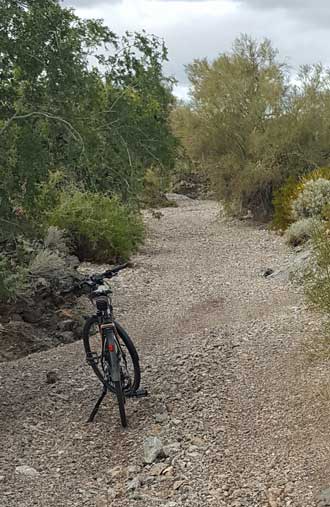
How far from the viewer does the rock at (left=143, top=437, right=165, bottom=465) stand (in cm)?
605

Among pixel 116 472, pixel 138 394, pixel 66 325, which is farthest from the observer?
pixel 66 325

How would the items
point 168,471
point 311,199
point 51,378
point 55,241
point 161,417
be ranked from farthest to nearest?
1. point 311,199
2. point 55,241
3. point 51,378
4. point 161,417
5. point 168,471

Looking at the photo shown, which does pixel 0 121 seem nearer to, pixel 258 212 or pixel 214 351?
pixel 214 351

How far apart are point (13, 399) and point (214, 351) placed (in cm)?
228

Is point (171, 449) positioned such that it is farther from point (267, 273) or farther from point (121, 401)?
point (267, 273)

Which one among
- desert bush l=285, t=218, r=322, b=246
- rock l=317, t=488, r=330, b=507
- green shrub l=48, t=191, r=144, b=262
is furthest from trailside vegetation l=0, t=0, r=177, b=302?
desert bush l=285, t=218, r=322, b=246

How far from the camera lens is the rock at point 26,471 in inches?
237

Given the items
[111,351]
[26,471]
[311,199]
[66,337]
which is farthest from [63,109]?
[311,199]

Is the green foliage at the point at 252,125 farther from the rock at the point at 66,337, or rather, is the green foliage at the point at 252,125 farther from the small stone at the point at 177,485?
the small stone at the point at 177,485

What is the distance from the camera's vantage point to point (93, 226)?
1784 centimetres

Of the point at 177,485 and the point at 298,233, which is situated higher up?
the point at 298,233

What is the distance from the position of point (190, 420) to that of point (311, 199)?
14.8 metres

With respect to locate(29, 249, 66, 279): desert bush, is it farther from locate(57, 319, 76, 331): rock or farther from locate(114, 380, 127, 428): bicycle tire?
locate(114, 380, 127, 428): bicycle tire

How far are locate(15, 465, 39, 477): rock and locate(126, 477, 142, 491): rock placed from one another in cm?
78
